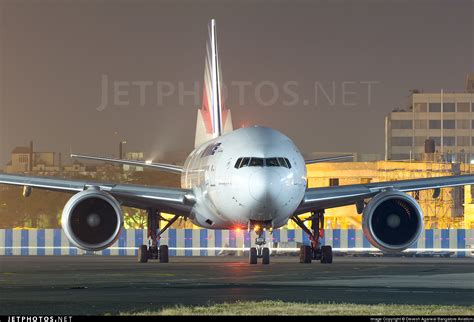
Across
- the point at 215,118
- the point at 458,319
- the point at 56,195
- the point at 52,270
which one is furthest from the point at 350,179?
the point at 458,319

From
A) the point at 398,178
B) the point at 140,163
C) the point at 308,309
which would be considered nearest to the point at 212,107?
the point at 140,163

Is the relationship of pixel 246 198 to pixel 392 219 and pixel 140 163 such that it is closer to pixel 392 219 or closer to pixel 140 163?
pixel 392 219

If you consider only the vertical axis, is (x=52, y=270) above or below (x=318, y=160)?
below

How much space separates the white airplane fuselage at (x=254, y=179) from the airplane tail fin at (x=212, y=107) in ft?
41.5

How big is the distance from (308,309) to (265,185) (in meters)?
18.1

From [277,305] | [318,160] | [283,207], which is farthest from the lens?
[318,160]

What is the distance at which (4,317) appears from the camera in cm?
2031

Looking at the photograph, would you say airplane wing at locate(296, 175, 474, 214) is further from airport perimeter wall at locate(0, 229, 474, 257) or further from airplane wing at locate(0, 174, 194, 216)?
airport perimeter wall at locate(0, 229, 474, 257)

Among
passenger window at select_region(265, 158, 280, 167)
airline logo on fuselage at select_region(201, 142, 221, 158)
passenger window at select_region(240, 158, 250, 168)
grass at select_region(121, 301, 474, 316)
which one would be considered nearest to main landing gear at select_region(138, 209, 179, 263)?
airline logo on fuselage at select_region(201, 142, 221, 158)

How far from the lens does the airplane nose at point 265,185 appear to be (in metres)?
40.2

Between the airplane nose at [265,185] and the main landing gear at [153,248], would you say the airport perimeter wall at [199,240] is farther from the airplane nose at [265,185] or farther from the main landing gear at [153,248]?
the airplane nose at [265,185]

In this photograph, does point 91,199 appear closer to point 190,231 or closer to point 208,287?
point 208,287

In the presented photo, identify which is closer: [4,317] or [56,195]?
[4,317]

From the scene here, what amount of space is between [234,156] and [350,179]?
77.9 meters
